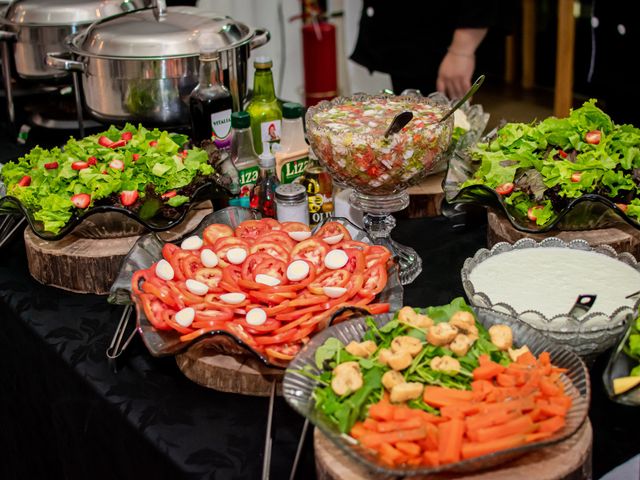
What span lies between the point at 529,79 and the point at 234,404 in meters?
4.41

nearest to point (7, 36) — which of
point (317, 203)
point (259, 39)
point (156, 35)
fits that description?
point (156, 35)

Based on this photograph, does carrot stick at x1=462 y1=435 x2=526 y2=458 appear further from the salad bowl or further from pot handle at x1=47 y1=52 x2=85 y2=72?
pot handle at x1=47 y1=52 x2=85 y2=72

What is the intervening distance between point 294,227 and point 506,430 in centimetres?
64

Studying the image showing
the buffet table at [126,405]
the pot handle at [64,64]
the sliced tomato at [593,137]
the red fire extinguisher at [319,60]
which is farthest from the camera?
the red fire extinguisher at [319,60]

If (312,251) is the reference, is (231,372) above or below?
below

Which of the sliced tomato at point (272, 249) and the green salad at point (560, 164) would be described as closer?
the sliced tomato at point (272, 249)

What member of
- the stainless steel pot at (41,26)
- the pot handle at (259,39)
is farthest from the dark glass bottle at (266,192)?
the stainless steel pot at (41,26)

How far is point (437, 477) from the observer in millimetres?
935

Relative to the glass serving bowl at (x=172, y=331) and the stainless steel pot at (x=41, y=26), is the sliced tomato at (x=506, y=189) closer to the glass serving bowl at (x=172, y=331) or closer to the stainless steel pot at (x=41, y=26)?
the glass serving bowl at (x=172, y=331)

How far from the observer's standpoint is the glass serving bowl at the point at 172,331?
117 centimetres

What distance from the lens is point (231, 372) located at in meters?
1.22

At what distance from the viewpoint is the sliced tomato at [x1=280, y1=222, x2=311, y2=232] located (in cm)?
145

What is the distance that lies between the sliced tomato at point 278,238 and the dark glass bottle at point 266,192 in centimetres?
20

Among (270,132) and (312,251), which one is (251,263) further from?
(270,132)
